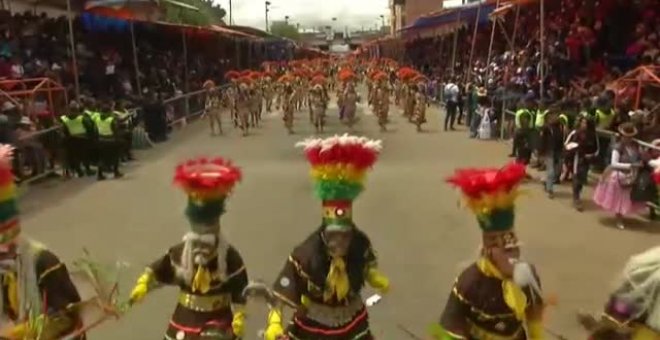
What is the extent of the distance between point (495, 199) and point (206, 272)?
1.98 metres

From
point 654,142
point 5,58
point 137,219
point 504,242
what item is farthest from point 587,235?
point 5,58

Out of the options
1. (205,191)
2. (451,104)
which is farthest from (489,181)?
(451,104)

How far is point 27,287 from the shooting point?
16.5ft

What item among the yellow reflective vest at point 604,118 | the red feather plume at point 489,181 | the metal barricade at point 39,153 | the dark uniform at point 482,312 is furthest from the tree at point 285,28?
the dark uniform at point 482,312

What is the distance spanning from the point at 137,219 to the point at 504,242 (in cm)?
945

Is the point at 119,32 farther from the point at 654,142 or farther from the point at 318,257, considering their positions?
the point at 318,257

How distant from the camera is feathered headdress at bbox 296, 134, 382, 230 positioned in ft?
17.6

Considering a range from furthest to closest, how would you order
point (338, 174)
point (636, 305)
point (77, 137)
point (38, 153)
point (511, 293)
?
point (77, 137) → point (38, 153) → point (338, 174) → point (511, 293) → point (636, 305)

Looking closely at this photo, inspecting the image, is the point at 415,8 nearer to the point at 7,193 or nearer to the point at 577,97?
the point at 577,97

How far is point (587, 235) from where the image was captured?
1202cm

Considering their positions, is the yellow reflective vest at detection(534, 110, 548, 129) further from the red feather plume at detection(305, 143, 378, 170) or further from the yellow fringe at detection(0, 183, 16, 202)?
the yellow fringe at detection(0, 183, 16, 202)

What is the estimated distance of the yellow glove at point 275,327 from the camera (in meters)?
5.26

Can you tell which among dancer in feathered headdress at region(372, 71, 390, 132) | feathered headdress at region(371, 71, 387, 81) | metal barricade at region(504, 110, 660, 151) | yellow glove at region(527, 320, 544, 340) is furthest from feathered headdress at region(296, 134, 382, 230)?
feathered headdress at region(371, 71, 387, 81)

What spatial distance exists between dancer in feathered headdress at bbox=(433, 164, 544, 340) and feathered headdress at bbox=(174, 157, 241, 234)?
5.20 ft
